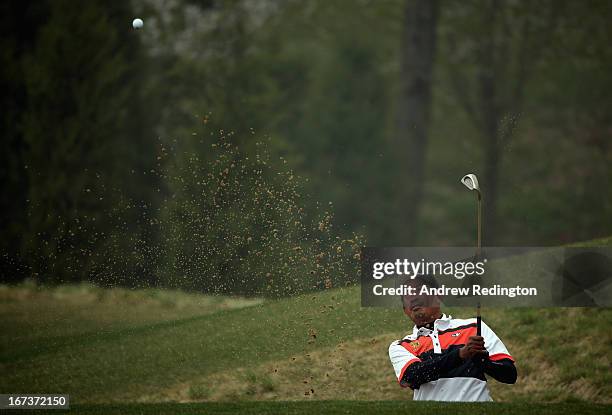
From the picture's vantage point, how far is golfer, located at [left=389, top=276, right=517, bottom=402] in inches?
216

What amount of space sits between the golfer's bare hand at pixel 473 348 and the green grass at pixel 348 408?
492mm

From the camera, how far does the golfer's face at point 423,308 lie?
5711 mm

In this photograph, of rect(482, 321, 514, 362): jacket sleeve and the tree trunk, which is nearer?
rect(482, 321, 514, 362): jacket sleeve

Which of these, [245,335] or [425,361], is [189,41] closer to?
[245,335]

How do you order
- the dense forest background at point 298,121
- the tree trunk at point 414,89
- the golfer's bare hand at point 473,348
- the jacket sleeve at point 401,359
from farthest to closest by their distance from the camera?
the tree trunk at point 414,89 → the dense forest background at point 298,121 → the jacket sleeve at point 401,359 → the golfer's bare hand at point 473,348

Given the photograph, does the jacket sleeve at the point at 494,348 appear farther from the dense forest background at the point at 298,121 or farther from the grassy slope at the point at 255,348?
the dense forest background at the point at 298,121

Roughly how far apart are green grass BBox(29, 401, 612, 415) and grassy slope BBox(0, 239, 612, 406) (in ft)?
4.51

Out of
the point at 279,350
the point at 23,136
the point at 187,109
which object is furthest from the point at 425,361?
the point at 187,109

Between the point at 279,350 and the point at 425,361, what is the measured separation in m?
2.87

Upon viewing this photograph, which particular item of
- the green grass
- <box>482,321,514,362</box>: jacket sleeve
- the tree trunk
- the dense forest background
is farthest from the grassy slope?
the tree trunk

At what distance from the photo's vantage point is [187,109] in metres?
22.0

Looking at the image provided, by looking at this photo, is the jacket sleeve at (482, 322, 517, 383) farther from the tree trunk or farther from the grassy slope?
the tree trunk

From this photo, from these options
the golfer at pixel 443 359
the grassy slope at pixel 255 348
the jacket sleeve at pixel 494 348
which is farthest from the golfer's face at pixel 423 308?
the grassy slope at pixel 255 348

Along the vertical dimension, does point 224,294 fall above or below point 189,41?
below
